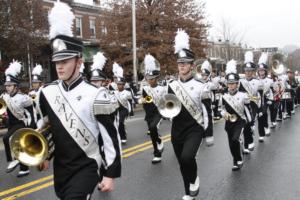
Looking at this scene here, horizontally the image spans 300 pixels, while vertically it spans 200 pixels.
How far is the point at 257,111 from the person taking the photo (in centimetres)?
1054

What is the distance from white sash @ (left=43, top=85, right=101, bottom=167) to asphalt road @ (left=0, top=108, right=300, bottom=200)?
2.75 m

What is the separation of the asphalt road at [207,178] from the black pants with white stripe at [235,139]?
0.29 m

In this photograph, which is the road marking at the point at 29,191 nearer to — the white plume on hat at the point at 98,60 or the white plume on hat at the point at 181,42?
the white plume on hat at the point at 98,60

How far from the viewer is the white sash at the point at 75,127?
3812mm

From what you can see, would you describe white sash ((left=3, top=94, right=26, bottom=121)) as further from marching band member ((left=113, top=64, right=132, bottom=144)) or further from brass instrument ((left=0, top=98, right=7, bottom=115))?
marching band member ((left=113, top=64, right=132, bottom=144))

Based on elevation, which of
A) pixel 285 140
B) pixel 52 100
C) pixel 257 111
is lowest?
pixel 285 140

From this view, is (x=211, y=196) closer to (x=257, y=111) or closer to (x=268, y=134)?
(x=257, y=111)

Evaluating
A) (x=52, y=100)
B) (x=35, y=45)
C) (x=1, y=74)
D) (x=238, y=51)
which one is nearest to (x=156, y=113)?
(x=52, y=100)

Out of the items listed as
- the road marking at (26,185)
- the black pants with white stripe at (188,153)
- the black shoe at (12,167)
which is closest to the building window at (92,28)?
the black shoe at (12,167)

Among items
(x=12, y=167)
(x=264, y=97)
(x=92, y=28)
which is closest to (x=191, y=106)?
(x=12, y=167)

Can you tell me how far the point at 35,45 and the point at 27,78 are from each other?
597 centimetres

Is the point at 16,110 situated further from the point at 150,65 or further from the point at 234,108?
the point at 234,108

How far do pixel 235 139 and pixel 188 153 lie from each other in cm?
239

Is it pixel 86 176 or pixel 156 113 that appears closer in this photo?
pixel 86 176
